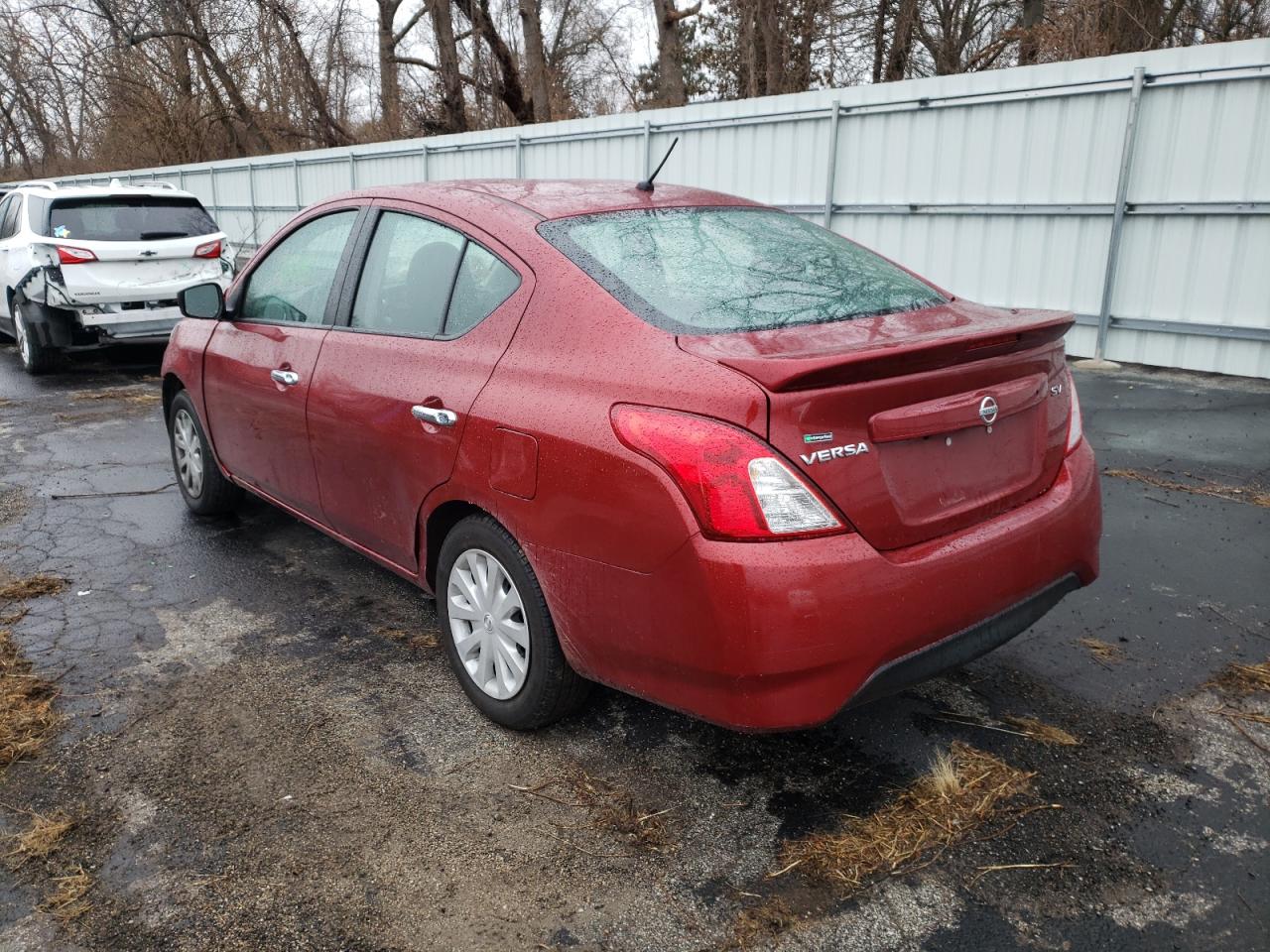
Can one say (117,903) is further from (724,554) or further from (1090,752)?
(1090,752)

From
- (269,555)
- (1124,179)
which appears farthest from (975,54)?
(269,555)

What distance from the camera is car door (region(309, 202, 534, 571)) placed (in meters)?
3.00

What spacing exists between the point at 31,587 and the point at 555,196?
9.47ft

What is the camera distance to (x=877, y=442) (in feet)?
7.75

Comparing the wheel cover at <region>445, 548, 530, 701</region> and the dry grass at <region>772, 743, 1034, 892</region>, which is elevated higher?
the wheel cover at <region>445, 548, 530, 701</region>

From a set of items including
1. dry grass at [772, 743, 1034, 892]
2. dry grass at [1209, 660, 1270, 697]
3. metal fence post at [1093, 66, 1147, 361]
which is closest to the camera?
dry grass at [772, 743, 1034, 892]

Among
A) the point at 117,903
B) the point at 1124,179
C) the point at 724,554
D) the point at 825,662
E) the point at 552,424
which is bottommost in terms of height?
the point at 117,903

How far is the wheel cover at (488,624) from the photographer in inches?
114

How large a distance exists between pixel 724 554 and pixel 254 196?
70.5 ft

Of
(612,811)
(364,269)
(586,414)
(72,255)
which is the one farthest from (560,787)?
(72,255)

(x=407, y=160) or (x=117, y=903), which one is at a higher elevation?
(x=407, y=160)

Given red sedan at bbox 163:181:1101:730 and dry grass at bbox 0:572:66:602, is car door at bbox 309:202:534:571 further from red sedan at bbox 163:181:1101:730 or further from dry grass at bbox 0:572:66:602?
dry grass at bbox 0:572:66:602

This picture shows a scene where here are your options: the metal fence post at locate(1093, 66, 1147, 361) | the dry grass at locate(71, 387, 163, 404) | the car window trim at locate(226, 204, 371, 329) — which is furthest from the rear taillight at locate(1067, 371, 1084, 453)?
the dry grass at locate(71, 387, 163, 404)

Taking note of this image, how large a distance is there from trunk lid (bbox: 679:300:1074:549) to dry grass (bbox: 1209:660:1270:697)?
1.07m
